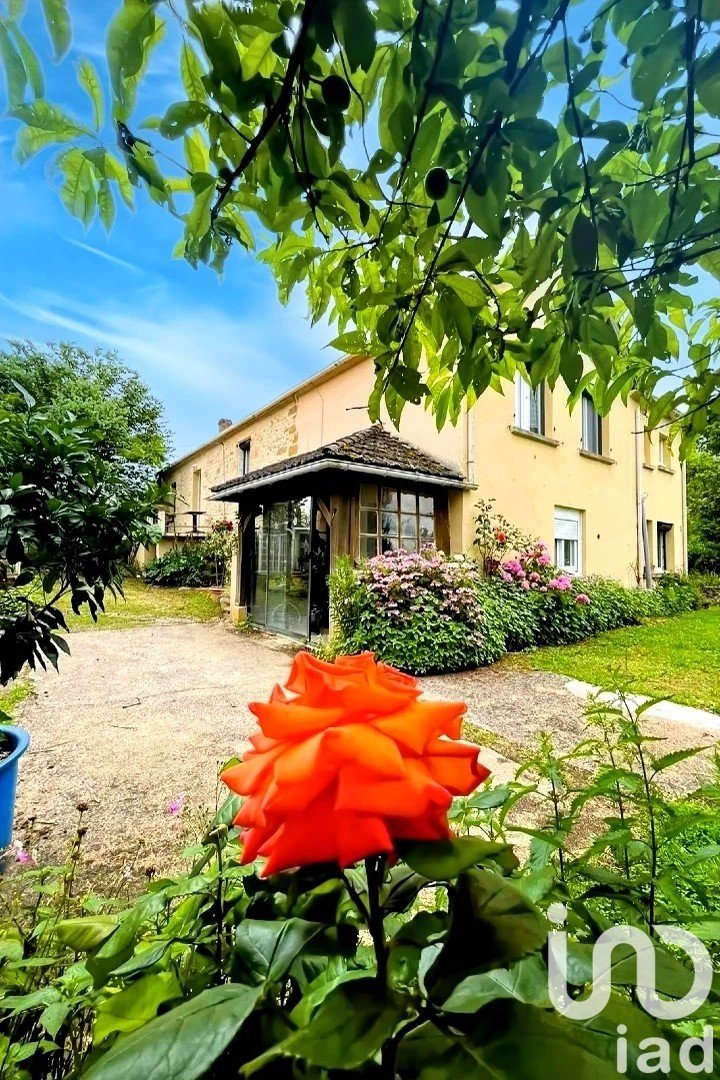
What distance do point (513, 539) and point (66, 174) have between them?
826 centimetres

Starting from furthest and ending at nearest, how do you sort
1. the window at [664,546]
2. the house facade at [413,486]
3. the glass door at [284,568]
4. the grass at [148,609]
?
the window at [664,546]
the grass at [148,609]
the glass door at [284,568]
the house facade at [413,486]

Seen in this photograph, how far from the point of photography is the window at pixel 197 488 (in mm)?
17422

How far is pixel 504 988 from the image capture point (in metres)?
0.40

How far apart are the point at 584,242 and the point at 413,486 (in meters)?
7.08

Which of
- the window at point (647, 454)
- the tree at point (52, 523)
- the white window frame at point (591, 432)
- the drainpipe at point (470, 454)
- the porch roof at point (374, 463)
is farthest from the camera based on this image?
the window at point (647, 454)

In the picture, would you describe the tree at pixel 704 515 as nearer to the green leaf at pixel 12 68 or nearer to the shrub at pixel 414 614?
the shrub at pixel 414 614

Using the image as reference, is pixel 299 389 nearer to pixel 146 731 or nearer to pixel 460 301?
pixel 146 731

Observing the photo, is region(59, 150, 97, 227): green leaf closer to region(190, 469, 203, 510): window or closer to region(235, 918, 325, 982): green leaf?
region(235, 918, 325, 982): green leaf

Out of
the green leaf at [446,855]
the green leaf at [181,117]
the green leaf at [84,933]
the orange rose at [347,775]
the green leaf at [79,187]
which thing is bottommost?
the green leaf at [84,933]

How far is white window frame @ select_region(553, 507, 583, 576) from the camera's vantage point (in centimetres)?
973

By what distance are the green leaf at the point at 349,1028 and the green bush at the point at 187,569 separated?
15.7 metres

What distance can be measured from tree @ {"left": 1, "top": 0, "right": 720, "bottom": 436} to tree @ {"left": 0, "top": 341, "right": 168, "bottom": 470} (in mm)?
17099

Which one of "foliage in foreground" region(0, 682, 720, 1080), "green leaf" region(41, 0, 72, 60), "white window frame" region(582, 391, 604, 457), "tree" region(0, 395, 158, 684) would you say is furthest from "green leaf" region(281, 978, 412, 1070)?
"white window frame" region(582, 391, 604, 457)

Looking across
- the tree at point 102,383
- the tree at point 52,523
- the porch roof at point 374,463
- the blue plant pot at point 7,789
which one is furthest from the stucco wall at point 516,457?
the tree at point 102,383
